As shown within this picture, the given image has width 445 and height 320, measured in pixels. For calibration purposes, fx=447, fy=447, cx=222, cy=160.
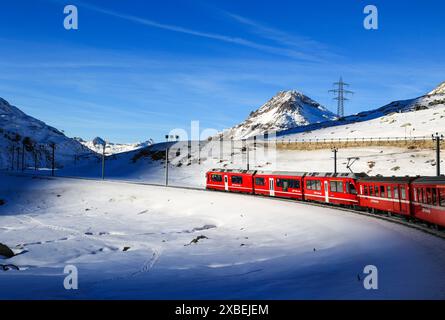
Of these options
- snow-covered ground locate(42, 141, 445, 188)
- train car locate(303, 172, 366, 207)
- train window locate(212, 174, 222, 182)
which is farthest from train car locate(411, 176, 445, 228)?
snow-covered ground locate(42, 141, 445, 188)

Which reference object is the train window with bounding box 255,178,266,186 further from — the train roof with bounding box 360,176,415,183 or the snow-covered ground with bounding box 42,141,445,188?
the snow-covered ground with bounding box 42,141,445,188

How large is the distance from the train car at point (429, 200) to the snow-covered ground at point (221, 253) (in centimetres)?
130

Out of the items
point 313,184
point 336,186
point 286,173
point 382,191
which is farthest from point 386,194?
point 286,173

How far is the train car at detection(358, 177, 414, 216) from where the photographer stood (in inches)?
1187

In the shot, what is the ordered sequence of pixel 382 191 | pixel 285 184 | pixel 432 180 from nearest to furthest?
pixel 432 180
pixel 382 191
pixel 285 184

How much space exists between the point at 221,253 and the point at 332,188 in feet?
68.9

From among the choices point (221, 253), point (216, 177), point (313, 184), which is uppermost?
point (216, 177)

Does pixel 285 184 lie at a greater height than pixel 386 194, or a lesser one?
greater

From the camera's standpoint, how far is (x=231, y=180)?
6225 centimetres

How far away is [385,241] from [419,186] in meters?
7.18

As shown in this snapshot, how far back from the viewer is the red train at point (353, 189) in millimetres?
25812

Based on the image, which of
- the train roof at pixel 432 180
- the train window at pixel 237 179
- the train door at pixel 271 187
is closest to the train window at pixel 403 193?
the train roof at pixel 432 180

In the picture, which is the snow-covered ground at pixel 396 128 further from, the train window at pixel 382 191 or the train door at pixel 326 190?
the train window at pixel 382 191

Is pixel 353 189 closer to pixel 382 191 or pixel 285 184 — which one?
pixel 382 191
